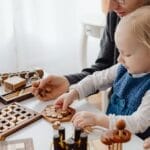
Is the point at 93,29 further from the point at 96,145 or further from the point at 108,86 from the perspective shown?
the point at 96,145

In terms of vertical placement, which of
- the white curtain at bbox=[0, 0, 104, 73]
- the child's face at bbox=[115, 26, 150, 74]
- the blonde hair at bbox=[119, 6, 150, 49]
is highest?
the blonde hair at bbox=[119, 6, 150, 49]

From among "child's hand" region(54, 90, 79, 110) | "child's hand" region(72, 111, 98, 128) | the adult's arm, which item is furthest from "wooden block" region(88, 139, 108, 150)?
the adult's arm

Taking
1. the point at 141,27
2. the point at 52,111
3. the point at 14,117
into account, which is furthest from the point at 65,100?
the point at 141,27

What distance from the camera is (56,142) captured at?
83cm

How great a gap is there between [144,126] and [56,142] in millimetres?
295

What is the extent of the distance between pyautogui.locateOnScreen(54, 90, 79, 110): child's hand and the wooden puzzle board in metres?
0.20

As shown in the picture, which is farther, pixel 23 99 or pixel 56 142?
pixel 23 99

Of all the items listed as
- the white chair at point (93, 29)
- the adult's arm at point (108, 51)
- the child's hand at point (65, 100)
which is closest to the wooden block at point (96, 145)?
the child's hand at point (65, 100)

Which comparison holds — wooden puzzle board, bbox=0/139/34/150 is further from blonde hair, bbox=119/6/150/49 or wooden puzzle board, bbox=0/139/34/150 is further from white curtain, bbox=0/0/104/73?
white curtain, bbox=0/0/104/73

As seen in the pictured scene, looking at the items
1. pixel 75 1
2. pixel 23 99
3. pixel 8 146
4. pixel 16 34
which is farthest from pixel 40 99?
pixel 75 1

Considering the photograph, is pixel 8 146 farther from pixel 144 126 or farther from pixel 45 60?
pixel 45 60

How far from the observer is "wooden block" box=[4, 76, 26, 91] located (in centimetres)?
125

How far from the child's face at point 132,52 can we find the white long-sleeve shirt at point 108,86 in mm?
69

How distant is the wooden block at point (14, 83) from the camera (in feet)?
4.09
